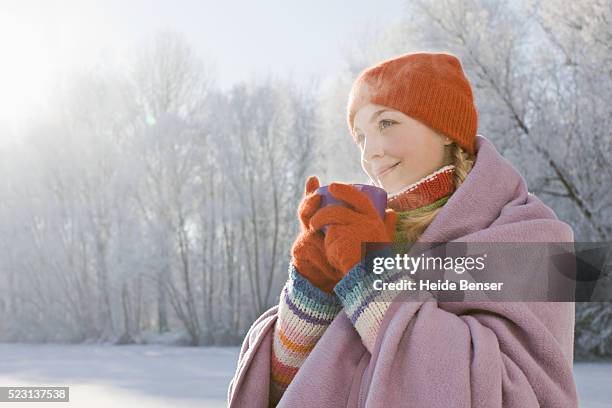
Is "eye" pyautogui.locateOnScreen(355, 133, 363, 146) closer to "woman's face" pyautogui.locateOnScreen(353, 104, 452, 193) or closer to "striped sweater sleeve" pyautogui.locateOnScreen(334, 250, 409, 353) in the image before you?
"woman's face" pyautogui.locateOnScreen(353, 104, 452, 193)

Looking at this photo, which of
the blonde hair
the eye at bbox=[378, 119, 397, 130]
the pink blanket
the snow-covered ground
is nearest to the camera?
the pink blanket

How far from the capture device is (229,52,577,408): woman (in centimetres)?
96

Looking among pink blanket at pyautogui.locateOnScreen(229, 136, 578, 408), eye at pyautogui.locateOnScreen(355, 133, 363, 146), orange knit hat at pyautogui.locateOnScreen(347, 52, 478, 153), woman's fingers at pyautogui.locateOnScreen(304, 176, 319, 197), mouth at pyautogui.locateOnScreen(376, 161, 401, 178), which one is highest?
orange knit hat at pyautogui.locateOnScreen(347, 52, 478, 153)

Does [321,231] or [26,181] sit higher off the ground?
[26,181]

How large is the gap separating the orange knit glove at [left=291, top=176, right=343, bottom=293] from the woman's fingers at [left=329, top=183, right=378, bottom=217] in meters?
0.05

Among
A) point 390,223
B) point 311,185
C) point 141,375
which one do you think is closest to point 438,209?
point 390,223

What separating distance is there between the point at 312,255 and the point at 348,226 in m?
0.09

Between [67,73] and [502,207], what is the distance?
20.6m

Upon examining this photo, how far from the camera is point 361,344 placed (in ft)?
3.53

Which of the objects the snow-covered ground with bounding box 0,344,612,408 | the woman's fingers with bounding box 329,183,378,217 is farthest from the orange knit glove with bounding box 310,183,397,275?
the snow-covered ground with bounding box 0,344,612,408

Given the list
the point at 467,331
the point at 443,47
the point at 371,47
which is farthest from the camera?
the point at 371,47

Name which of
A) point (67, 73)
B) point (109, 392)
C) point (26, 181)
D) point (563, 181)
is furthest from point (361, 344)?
point (26, 181)

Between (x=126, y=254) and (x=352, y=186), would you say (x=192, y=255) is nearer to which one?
(x=126, y=254)

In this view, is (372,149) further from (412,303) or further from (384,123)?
(412,303)
